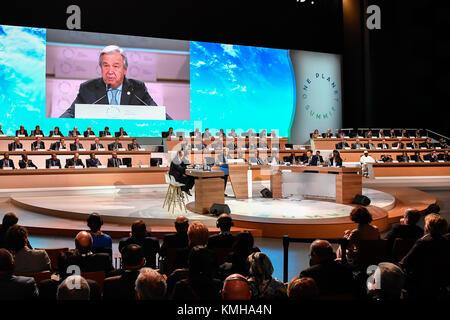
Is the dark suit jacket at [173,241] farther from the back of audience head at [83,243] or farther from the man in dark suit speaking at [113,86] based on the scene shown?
the man in dark suit speaking at [113,86]

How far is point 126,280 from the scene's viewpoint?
2096 millimetres

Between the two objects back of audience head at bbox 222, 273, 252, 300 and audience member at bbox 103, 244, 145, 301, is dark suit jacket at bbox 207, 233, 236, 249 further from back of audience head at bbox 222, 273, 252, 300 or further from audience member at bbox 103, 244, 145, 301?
back of audience head at bbox 222, 273, 252, 300

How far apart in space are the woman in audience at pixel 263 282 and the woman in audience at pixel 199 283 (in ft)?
0.61

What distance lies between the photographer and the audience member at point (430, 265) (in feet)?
7.84

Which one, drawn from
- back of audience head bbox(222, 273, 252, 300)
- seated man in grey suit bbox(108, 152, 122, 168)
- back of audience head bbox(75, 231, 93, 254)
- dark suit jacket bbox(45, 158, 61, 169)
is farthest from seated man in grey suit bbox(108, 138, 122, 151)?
back of audience head bbox(222, 273, 252, 300)

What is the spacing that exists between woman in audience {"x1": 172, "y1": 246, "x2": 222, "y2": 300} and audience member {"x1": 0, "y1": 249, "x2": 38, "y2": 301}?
73 cm

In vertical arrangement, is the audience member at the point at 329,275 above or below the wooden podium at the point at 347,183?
below

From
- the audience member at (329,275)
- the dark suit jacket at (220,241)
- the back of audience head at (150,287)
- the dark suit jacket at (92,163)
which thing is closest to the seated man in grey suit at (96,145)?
the dark suit jacket at (92,163)

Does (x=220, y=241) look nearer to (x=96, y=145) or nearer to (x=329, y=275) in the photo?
(x=329, y=275)

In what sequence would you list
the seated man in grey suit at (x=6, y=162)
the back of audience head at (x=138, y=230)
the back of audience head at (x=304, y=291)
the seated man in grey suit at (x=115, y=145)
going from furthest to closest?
the seated man in grey suit at (x=115, y=145) → the seated man in grey suit at (x=6, y=162) → the back of audience head at (x=138, y=230) → the back of audience head at (x=304, y=291)

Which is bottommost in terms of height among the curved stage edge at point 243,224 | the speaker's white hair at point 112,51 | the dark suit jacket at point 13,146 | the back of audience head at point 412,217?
the curved stage edge at point 243,224

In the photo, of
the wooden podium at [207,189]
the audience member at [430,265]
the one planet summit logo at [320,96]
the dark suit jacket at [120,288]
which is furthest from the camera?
the one planet summit logo at [320,96]

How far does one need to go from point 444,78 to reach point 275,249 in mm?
11219

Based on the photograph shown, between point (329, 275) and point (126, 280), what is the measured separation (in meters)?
1.04
